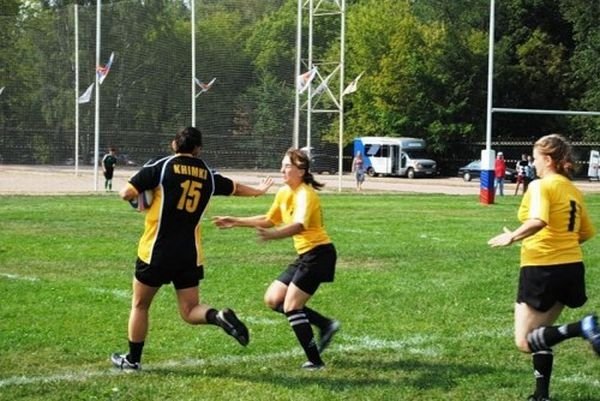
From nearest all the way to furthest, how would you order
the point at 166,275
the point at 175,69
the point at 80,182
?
the point at 166,275
the point at 80,182
the point at 175,69

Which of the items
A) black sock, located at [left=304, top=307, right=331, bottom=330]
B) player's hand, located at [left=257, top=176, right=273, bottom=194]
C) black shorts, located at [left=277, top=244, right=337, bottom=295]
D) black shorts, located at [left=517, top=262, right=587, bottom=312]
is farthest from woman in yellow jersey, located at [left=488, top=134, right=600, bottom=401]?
player's hand, located at [left=257, top=176, right=273, bottom=194]

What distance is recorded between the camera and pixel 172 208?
746cm

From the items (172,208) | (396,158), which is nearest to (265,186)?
(172,208)

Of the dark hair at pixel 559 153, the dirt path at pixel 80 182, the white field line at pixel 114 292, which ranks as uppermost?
the dark hair at pixel 559 153

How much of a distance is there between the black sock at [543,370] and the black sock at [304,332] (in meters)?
1.81

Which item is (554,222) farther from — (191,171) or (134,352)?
(134,352)

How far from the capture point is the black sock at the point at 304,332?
303 inches

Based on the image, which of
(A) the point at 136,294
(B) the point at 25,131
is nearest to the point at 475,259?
(A) the point at 136,294

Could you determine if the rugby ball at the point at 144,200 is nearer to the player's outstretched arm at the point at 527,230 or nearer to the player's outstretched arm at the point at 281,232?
the player's outstretched arm at the point at 281,232

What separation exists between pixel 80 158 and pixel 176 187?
138 feet

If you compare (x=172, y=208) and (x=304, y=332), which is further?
(x=304, y=332)

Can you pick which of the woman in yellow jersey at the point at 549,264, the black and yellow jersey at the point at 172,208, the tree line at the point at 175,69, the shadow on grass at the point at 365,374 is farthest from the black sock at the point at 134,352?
the tree line at the point at 175,69

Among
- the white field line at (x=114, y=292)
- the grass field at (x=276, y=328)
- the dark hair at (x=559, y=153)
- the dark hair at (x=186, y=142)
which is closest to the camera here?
the dark hair at (x=559, y=153)

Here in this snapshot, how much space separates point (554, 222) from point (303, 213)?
1.96 metres
